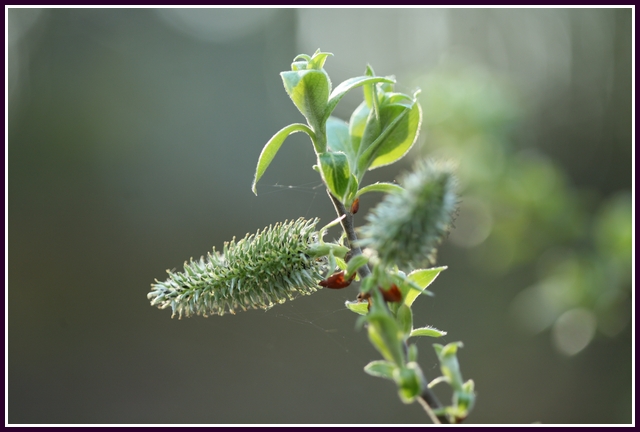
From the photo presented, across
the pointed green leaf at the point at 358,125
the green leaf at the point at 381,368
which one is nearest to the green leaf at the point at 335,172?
the pointed green leaf at the point at 358,125

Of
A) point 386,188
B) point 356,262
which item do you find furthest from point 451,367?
point 386,188

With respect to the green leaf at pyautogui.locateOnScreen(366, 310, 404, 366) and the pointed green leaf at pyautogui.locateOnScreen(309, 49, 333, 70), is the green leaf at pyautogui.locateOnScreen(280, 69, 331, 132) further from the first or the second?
the green leaf at pyautogui.locateOnScreen(366, 310, 404, 366)

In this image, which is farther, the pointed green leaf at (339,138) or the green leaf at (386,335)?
the pointed green leaf at (339,138)

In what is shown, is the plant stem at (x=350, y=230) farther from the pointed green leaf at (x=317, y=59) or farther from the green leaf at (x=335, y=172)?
the pointed green leaf at (x=317, y=59)

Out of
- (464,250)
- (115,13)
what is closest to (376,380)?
(464,250)

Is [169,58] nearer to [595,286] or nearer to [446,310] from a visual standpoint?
[446,310]
